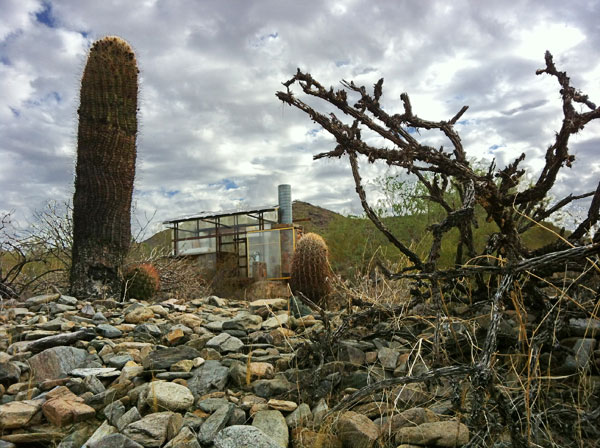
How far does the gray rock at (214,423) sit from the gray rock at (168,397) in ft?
0.94

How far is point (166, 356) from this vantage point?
12.0ft

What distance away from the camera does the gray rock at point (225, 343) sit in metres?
3.89

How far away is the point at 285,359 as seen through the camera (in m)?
3.54

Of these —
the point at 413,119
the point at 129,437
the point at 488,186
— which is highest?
the point at 413,119

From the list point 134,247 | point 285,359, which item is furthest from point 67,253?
point 285,359

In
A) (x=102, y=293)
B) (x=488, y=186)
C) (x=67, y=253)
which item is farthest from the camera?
(x=67, y=253)

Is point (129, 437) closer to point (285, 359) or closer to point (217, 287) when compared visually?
point (285, 359)

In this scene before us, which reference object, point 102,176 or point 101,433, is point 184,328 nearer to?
point 101,433

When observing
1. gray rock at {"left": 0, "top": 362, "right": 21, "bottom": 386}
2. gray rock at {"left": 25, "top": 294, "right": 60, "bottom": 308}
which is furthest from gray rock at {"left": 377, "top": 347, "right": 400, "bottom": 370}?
gray rock at {"left": 25, "top": 294, "right": 60, "bottom": 308}

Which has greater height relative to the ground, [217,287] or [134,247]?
[134,247]

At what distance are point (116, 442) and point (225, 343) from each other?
1341 mm

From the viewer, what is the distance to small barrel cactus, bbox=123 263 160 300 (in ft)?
23.9

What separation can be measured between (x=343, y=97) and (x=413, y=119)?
2.23 feet

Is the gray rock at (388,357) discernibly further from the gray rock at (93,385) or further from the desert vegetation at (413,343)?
the gray rock at (93,385)
